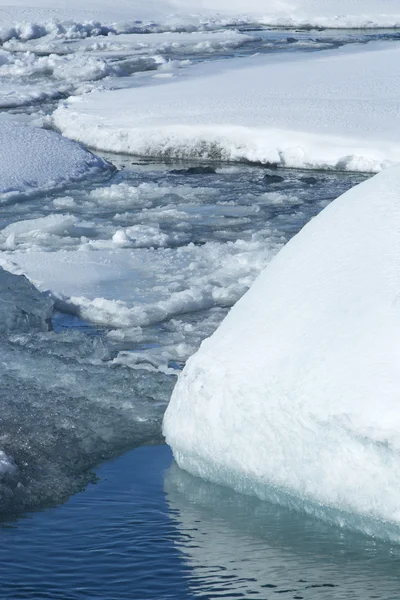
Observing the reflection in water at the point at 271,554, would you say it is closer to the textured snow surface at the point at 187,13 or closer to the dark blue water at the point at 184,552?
the dark blue water at the point at 184,552

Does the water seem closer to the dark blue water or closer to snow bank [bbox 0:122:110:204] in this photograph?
the dark blue water

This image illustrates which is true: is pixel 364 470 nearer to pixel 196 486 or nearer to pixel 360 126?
pixel 196 486

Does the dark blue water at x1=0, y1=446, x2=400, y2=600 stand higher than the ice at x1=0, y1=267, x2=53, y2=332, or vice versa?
the ice at x1=0, y1=267, x2=53, y2=332

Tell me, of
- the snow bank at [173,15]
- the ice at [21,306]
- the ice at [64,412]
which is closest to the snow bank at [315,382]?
the ice at [64,412]

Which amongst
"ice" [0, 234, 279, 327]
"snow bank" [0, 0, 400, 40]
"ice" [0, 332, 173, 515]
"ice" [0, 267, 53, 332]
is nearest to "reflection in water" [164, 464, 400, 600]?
"ice" [0, 332, 173, 515]

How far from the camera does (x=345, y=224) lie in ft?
11.7

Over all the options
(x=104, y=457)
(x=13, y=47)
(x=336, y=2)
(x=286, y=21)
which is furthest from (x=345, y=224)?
(x=336, y=2)

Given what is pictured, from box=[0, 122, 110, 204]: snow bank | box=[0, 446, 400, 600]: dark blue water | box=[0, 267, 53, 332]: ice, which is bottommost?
box=[0, 446, 400, 600]: dark blue water

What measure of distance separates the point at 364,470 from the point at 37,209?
5126mm

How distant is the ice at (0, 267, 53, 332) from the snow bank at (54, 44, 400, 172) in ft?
12.1

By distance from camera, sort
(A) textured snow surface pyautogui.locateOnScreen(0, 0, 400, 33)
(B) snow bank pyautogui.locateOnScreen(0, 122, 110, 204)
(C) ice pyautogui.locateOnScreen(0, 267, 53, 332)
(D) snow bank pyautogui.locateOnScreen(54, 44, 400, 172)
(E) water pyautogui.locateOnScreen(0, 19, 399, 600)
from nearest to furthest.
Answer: (E) water pyautogui.locateOnScreen(0, 19, 399, 600) < (C) ice pyautogui.locateOnScreen(0, 267, 53, 332) < (B) snow bank pyautogui.locateOnScreen(0, 122, 110, 204) < (D) snow bank pyautogui.locateOnScreen(54, 44, 400, 172) < (A) textured snow surface pyautogui.locateOnScreen(0, 0, 400, 33)

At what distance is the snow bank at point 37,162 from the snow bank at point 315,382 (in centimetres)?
465

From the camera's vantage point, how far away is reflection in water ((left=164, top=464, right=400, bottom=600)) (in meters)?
2.82

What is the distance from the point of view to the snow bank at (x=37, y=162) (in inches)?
318
